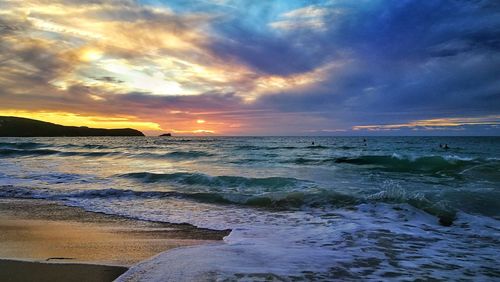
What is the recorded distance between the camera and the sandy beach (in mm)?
3948

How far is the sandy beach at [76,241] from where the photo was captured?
395 centimetres

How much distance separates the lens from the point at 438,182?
43.9 ft

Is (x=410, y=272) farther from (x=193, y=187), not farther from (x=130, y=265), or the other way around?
(x=193, y=187)

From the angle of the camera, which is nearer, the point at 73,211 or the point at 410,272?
the point at 410,272

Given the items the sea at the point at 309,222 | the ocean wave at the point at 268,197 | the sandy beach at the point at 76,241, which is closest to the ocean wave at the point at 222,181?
the sea at the point at 309,222

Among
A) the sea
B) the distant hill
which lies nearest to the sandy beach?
the sea

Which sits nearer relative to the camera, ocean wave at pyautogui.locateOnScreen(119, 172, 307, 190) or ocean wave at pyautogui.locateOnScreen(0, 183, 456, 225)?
ocean wave at pyautogui.locateOnScreen(0, 183, 456, 225)

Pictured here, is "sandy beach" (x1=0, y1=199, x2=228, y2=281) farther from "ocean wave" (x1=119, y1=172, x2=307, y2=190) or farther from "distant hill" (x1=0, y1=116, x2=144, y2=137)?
"distant hill" (x1=0, y1=116, x2=144, y2=137)

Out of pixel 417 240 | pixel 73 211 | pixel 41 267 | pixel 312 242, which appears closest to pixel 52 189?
pixel 73 211

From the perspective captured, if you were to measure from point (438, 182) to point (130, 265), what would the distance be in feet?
41.4

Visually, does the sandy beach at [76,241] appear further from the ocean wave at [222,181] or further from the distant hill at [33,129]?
the distant hill at [33,129]

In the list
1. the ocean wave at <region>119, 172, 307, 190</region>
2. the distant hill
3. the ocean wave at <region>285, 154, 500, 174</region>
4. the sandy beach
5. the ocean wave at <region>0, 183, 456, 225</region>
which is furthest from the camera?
the distant hill

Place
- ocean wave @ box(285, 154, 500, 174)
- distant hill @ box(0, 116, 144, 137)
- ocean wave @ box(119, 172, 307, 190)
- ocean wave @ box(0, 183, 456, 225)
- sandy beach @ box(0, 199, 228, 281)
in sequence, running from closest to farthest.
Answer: sandy beach @ box(0, 199, 228, 281) < ocean wave @ box(0, 183, 456, 225) < ocean wave @ box(119, 172, 307, 190) < ocean wave @ box(285, 154, 500, 174) < distant hill @ box(0, 116, 144, 137)

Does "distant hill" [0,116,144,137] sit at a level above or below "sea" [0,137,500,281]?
above
